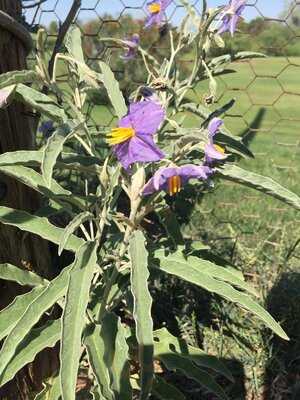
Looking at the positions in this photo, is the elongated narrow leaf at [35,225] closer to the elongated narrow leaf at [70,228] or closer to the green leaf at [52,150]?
the elongated narrow leaf at [70,228]

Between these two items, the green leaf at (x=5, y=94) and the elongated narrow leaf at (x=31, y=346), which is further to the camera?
the elongated narrow leaf at (x=31, y=346)

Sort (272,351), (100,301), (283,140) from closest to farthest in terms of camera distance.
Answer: (100,301), (272,351), (283,140)

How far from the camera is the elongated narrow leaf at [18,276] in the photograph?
5.10 feet

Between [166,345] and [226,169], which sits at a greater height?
[226,169]

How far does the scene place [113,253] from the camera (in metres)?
1.55

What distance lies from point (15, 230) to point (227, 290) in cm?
59

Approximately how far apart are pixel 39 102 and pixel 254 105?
3019 mm

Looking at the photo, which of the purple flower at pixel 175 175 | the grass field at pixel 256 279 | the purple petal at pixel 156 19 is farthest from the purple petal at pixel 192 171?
the grass field at pixel 256 279

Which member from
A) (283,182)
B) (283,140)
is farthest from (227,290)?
(283,140)

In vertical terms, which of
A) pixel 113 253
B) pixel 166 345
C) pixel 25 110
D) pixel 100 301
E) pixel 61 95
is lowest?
pixel 166 345

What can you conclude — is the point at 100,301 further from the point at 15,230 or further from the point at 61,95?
the point at 61,95

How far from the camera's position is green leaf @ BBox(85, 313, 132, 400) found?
4.62 ft

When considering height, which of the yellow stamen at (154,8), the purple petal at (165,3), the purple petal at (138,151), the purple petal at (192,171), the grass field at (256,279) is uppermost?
the purple petal at (165,3)

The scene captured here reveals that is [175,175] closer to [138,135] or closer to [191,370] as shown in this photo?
[138,135]
